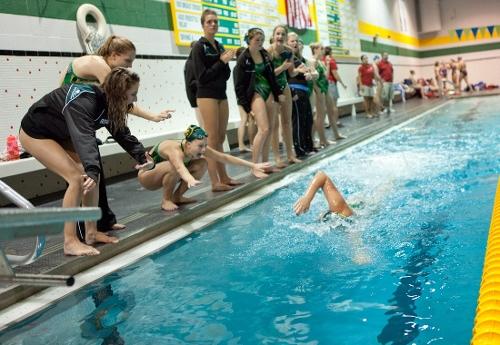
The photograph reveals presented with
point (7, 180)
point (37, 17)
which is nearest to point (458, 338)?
point (7, 180)

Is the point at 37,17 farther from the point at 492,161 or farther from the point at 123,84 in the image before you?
the point at 492,161

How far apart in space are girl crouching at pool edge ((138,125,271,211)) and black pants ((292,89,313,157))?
3.09m

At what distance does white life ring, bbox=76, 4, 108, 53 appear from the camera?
7324mm

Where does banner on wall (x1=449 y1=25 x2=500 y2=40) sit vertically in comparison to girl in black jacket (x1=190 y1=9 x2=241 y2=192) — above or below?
above

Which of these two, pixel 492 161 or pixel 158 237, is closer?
pixel 158 237

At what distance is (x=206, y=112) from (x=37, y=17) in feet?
9.74

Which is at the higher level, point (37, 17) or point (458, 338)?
point (37, 17)

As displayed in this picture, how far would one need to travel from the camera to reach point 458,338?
6.80 ft

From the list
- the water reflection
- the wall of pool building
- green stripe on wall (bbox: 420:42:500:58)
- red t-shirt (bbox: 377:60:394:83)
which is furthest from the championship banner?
A: green stripe on wall (bbox: 420:42:500:58)

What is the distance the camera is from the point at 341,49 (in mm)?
18000

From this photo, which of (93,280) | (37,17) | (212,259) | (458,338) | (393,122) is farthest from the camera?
(393,122)

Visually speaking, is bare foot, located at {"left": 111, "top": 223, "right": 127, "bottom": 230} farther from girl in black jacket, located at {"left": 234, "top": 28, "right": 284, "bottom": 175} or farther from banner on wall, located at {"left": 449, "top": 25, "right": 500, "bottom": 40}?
banner on wall, located at {"left": 449, "top": 25, "right": 500, "bottom": 40}

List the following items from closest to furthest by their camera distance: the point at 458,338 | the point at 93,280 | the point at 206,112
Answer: the point at 458,338, the point at 93,280, the point at 206,112

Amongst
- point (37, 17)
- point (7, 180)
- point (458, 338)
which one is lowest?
point (458, 338)
